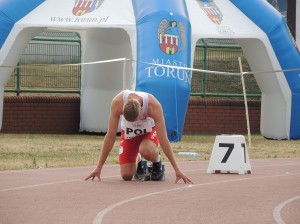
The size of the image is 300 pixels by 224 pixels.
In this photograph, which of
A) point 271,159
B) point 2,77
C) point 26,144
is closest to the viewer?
point 271,159

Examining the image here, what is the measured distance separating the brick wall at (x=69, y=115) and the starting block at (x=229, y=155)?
48.6 feet

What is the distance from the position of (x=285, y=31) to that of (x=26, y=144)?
8.41 meters

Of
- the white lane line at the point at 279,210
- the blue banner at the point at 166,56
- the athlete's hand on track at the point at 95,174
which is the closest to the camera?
the white lane line at the point at 279,210

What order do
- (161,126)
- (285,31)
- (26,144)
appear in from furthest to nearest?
(285,31)
(26,144)
(161,126)

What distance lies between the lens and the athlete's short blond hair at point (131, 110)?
43.9ft

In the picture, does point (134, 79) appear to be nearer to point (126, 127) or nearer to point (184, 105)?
point (184, 105)

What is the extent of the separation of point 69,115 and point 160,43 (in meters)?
6.39

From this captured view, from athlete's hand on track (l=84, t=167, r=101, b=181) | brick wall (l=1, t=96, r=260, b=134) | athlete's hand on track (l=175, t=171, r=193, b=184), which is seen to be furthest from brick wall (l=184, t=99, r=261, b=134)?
athlete's hand on track (l=175, t=171, r=193, b=184)

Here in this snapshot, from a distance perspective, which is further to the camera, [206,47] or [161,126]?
[206,47]

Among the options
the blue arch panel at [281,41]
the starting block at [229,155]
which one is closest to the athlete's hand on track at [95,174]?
the starting block at [229,155]

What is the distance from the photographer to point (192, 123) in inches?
1296

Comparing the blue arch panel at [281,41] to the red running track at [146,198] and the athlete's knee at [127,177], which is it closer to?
the red running track at [146,198]

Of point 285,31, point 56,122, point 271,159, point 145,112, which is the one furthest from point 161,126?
point 56,122

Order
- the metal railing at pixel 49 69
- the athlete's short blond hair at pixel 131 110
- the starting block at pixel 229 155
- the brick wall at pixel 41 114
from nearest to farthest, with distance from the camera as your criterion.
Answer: the athlete's short blond hair at pixel 131 110
the starting block at pixel 229 155
the brick wall at pixel 41 114
the metal railing at pixel 49 69
